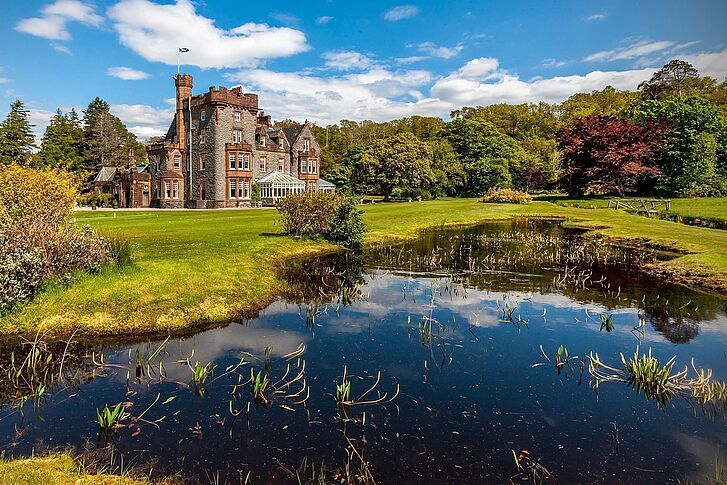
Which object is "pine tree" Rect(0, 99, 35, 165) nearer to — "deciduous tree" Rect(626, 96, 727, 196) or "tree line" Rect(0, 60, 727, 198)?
"tree line" Rect(0, 60, 727, 198)

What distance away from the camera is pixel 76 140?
3617 inches

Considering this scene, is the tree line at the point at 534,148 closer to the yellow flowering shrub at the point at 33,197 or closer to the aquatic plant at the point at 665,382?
the yellow flowering shrub at the point at 33,197

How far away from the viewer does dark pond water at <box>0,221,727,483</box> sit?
6297 millimetres

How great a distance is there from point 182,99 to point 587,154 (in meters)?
56.4

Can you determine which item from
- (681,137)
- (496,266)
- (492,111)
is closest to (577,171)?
(681,137)

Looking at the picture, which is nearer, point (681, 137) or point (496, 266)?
point (496, 266)

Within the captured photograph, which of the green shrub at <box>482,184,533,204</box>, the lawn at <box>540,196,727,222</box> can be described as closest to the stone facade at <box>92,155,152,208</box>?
the green shrub at <box>482,184,533,204</box>

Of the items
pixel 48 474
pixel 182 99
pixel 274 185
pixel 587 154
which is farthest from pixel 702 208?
pixel 182 99

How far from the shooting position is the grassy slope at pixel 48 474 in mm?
5430

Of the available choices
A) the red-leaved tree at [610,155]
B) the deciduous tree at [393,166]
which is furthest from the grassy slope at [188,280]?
the deciduous tree at [393,166]

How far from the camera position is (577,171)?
57.8 m

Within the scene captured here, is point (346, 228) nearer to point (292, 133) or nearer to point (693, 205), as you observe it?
point (693, 205)

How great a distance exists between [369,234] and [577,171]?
133 feet

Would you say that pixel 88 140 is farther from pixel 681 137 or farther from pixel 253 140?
pixel 681 137
